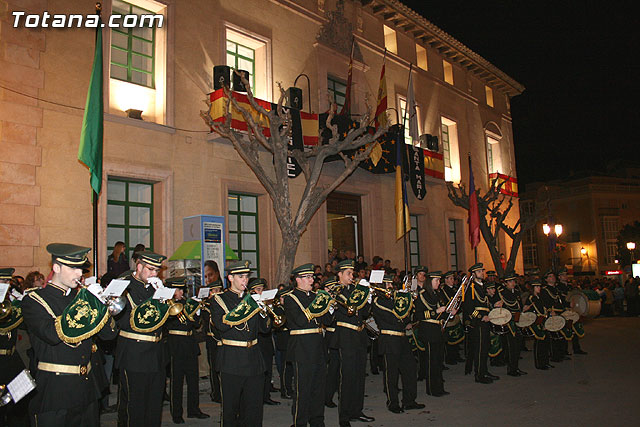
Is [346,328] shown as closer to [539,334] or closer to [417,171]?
[539,334]

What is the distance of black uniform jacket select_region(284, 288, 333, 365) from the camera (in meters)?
6.64

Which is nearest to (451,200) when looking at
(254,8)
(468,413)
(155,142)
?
(254,8)

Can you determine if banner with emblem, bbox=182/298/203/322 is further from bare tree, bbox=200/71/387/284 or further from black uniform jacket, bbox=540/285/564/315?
black uniform jacket, bbox=540/285/564/315

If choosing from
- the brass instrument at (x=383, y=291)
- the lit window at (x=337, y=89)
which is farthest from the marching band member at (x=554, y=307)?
the lit window at (x=337, y=89)

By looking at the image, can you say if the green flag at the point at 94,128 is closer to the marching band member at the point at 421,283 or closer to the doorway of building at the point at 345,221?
the marching band member at the point at 421,283

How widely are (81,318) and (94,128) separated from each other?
6875 mm

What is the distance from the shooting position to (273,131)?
12.3 meters

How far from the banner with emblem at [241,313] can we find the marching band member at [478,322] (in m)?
6.07

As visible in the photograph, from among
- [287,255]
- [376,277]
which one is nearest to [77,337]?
[376,277]

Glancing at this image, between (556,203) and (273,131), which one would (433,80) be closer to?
(273,131)

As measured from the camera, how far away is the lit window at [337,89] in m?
18.9

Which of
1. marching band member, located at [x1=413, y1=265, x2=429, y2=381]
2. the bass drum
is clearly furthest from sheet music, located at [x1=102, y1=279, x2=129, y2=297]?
the bass drum

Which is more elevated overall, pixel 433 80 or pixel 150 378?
pixel 433 80

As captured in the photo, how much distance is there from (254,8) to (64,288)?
1341 cm
